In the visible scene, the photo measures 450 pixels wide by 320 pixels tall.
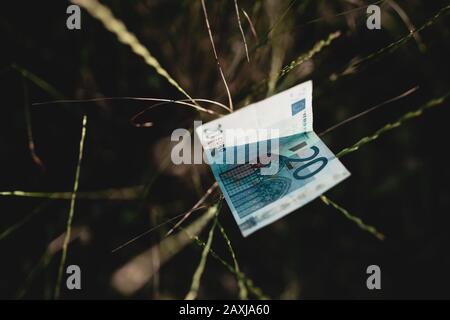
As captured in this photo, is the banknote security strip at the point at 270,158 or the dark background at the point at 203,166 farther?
the dark background at the point at 203,166

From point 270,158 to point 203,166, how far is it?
289mm

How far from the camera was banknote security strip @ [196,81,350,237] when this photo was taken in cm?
58

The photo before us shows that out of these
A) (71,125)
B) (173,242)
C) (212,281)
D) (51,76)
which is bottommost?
(212,281)

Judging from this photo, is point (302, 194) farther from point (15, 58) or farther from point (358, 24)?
point (15, 58)

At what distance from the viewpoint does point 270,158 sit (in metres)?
0.65

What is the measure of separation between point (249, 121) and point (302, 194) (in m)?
0.15

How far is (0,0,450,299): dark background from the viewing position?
862mm

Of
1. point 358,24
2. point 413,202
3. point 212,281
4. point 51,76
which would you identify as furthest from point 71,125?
point 413,202

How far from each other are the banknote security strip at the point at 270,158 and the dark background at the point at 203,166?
8.1 inches

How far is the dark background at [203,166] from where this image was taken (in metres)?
0.86

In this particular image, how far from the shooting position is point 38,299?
84cm

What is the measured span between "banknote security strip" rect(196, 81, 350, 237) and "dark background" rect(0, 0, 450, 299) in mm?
206

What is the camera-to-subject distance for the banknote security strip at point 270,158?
580mm

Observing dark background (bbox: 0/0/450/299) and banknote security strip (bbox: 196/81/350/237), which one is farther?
dark background (bbox: 0/0/450/299)
